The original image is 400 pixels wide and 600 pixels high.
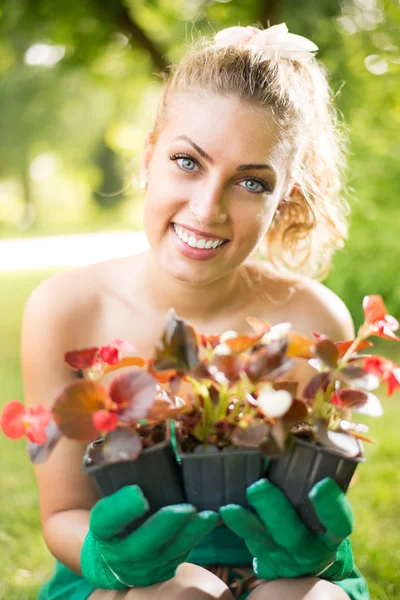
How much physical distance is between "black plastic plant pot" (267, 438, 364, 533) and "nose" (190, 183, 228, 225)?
1.67 ft

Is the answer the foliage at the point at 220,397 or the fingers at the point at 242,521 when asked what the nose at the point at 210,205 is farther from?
the fingers at the point at 242,521

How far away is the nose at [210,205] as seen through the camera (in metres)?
1.38

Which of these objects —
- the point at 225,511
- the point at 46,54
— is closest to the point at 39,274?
the point at 46,54

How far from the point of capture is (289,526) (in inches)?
41.4

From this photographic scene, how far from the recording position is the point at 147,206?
1493mm

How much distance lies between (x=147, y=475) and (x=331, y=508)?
266 mm

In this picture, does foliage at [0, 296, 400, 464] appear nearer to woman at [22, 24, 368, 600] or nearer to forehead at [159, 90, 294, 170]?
woman at [22, 24, 368, 600]

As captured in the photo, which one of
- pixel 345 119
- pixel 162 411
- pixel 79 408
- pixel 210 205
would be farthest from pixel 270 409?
pixel 345 119

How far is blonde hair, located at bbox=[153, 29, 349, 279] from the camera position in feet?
4.75

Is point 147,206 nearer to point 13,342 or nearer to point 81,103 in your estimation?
point 13,342

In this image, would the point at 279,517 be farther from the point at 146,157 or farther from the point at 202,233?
the point at 146,157

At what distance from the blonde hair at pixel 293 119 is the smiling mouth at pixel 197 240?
0.25 metres

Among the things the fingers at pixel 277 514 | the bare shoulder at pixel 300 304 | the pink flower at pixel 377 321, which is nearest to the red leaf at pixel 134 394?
the fingers at pixel 277 514

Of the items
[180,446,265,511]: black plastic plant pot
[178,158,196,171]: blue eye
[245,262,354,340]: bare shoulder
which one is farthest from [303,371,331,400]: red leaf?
[245,262,354,340]: bare shoulder
